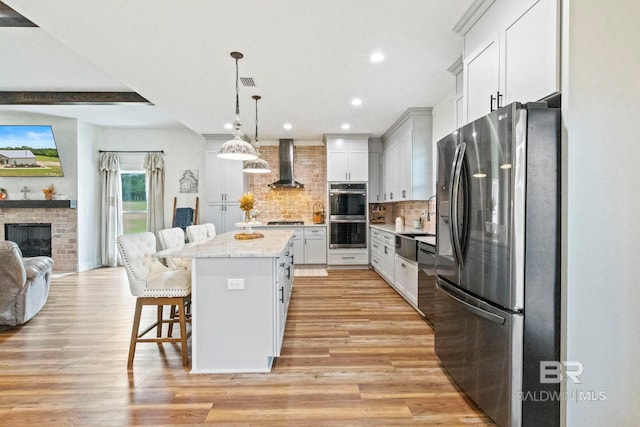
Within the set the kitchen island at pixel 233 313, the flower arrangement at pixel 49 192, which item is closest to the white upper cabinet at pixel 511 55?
the kitchen island at pixel 233 313

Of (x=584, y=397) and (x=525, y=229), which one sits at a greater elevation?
(x=525, y=229)

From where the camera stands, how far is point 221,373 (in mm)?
2248

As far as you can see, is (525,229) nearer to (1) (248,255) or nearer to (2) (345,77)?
(1) (248,255)

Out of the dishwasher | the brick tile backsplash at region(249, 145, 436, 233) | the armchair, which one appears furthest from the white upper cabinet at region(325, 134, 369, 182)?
the armchair

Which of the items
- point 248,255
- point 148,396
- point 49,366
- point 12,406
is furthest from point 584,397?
point 49,366

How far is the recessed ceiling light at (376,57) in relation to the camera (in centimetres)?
291

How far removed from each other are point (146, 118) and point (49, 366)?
15.9ft

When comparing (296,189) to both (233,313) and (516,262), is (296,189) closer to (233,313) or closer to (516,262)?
(233,313)

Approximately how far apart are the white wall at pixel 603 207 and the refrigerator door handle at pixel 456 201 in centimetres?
55

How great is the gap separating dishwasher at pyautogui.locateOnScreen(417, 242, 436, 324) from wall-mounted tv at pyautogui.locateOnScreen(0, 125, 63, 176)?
7.05 m

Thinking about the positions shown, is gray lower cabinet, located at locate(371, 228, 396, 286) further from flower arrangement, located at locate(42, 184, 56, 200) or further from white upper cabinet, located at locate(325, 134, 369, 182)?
flower arrangement, located at locate(42, 184, 56, 200)

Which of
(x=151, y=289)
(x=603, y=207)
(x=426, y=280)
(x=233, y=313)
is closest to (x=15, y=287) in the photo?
(x=151, y=289)

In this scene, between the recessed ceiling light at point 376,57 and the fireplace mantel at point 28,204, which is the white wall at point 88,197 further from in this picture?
the recessed ceiling light at point 376,57

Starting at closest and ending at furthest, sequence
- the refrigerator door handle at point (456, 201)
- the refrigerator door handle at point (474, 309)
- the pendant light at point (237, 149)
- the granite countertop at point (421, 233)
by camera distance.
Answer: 1. the refrigerator door handle at point (474, 309)
2. the refrigerator door handle at point (456, 201)
3. the pendant light at point (237, 149)
4. the granite countertop at point (421, 233)
